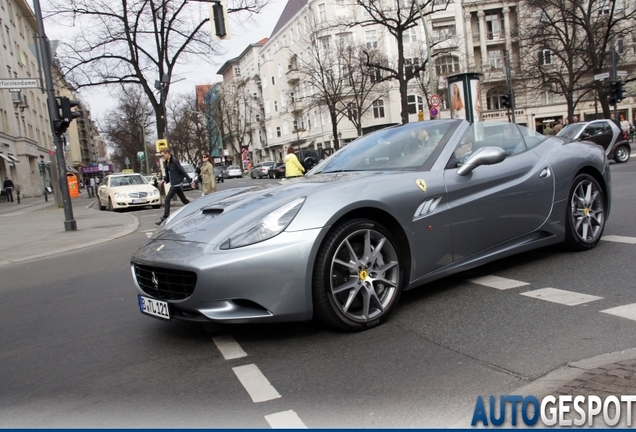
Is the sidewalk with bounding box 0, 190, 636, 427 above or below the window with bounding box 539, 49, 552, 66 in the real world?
below

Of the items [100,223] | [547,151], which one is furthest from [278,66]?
[547,151]

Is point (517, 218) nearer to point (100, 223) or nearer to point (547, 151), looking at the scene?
point (547, 151)

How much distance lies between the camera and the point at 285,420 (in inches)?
104

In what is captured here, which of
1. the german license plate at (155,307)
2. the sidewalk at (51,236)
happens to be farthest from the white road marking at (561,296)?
the sidewalk at (51,236)

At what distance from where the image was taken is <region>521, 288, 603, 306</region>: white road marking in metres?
4.17

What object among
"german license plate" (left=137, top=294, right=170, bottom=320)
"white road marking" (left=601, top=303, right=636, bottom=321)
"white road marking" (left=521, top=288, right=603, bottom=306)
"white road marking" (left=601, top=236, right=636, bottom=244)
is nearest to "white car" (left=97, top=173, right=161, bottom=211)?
"white road marking" (left=601, top=236, right=636, bottom=244)

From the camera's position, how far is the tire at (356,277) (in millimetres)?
3656

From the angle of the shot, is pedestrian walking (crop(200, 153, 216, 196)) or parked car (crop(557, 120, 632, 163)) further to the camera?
parked car (crop(557, 120, 632, 163))

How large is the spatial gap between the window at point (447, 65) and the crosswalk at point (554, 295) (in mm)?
55277

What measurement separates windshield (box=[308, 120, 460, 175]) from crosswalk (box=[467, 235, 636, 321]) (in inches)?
49.3

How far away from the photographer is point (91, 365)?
145 inches

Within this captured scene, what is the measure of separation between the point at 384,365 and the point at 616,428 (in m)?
1.25

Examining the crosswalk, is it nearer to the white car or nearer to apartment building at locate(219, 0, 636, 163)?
the white car

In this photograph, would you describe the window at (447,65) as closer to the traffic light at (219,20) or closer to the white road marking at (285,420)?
the traffic light at (219,20)
